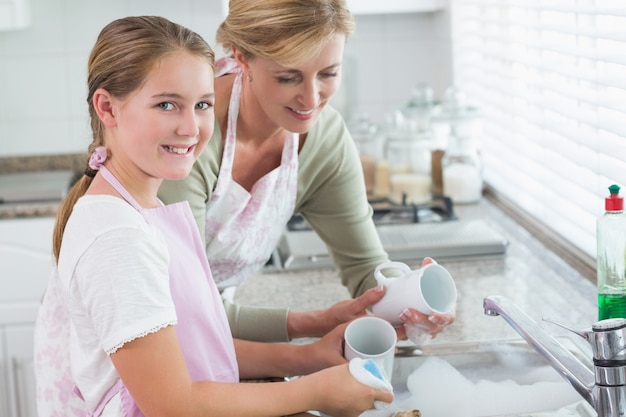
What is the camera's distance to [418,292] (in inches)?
54.6

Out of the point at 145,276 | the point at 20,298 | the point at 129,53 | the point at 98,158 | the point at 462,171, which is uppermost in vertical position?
the point at 129,53

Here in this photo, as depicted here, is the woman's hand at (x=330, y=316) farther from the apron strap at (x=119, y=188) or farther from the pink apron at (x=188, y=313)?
the apron strap at (x=119, y=188)

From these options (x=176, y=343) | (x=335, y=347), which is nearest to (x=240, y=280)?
(x=335, y=347)

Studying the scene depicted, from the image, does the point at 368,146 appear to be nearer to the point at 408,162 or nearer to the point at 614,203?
the point at 408,162

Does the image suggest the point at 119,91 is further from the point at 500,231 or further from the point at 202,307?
the point at 500,231

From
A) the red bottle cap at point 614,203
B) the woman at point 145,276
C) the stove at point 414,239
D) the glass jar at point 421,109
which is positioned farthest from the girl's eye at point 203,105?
the glass jar at point 421,109

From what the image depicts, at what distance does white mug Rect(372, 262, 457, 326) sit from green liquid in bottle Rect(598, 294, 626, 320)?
22 cm

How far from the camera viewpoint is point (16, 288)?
2.97m

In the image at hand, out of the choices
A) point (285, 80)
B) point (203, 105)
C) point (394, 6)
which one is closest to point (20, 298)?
point (394, 6)

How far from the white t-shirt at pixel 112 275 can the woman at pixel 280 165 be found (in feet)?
0.84

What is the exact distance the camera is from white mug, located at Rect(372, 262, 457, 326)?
4.55 ft

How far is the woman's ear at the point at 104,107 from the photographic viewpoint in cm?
121

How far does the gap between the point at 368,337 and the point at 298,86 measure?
0.37m

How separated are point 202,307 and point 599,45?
1009 mm
